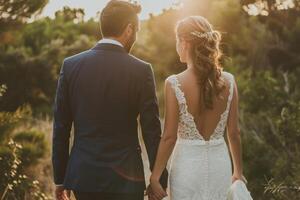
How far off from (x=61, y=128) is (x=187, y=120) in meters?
0.93

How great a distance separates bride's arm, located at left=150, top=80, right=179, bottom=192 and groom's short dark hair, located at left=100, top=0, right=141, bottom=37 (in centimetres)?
59

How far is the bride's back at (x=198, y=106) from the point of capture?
16.2ft

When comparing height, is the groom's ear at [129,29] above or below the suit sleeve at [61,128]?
above

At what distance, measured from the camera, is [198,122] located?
4.96 m

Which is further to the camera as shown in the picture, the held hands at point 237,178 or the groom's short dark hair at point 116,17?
the held hands at point 237,178

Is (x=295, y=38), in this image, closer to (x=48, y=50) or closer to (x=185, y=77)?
(x=48, y=50)

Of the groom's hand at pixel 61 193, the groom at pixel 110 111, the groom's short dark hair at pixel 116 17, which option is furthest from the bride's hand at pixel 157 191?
the groom's short dark hair at pixel 116 17

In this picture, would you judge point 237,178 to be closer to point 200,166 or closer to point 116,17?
point 200,166

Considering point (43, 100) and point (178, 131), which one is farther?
point (43, 100)

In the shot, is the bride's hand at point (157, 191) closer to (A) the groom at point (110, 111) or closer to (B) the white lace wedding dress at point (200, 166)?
(A) the groom at point (110, 111)

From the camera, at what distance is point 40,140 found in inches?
436

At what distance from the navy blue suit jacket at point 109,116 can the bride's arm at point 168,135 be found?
0.50 ft

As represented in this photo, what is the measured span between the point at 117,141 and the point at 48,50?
59.0 feet

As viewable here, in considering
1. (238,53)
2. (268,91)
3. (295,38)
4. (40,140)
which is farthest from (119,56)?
(238,53)
